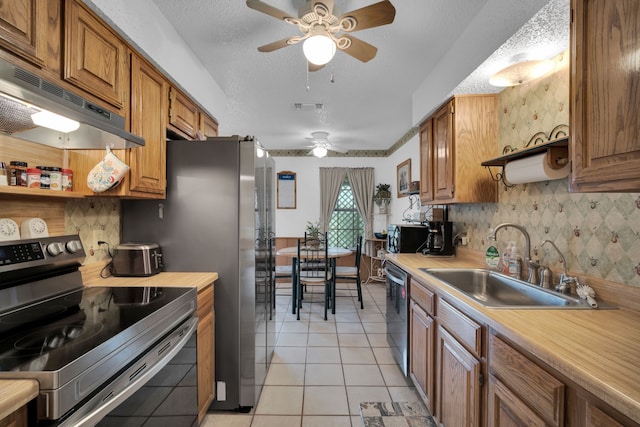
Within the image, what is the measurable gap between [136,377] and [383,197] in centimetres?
461

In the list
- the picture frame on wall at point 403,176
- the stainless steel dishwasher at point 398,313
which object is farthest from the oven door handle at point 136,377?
the picture frame on wall at point 403,176

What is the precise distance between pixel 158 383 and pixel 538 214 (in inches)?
86.6

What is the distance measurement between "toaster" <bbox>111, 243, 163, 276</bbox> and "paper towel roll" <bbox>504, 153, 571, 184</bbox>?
2.24 m

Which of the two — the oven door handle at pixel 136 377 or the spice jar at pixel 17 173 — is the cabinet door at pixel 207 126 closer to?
the spice jar at pixel 17 173

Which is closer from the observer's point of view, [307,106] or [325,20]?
[325,20]

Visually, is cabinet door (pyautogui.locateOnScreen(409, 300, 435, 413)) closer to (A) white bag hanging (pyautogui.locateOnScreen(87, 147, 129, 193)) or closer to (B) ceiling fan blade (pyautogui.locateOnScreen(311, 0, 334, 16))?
(B) ceiling fan blade (pyautogui.locateOnScreen(311, 0, 334, 16))

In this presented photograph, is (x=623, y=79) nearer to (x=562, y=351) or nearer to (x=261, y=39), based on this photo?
(x=562, y=351)

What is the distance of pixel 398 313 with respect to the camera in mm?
2383

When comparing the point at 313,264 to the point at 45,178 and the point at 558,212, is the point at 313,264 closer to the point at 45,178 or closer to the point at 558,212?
the point at 558,212

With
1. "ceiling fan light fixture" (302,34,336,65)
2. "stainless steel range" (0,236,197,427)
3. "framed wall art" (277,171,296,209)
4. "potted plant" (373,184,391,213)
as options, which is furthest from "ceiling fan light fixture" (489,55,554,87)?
"framed wall art" (277,171,296,209)

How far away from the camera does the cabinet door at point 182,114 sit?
2.01 meters

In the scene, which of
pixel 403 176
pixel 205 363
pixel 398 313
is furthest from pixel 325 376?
pixel 403 176

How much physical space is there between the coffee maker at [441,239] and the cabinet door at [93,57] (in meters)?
2.51

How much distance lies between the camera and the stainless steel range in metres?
0.79
